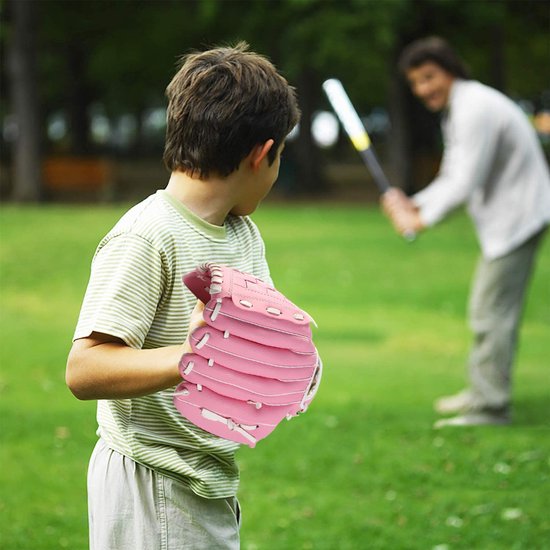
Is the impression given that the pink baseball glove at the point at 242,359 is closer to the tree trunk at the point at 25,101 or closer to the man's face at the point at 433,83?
the man's face at the point at 433,83

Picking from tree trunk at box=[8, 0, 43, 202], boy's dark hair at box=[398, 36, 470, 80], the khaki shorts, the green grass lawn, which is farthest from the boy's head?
tree trunk at box=[8, 0, 43, 202]

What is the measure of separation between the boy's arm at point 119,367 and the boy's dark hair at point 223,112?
0.37m

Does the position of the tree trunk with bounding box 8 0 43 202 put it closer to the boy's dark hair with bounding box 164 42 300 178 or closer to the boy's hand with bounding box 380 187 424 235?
the boy's hand with bounding box 380 187 424 235

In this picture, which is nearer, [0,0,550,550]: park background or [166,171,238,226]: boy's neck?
[166,171,238,226]: boy's neck

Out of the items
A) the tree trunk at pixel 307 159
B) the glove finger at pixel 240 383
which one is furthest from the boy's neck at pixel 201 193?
the tree trunk at pixel 307 159

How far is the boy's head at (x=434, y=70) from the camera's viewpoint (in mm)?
6785

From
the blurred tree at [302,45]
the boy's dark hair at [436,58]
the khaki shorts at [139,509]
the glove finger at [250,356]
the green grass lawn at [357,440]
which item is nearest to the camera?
the glove finger at [250,356]

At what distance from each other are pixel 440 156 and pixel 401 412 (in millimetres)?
24845

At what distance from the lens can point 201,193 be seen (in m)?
2.47

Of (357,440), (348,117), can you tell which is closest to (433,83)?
(348,117)

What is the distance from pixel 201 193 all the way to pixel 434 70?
464cm

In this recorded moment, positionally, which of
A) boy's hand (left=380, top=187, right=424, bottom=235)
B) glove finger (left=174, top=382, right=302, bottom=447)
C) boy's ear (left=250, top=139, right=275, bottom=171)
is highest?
boy's ear (left=250, top=139, right=275, bottom=171)

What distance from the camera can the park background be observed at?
5.30 meters

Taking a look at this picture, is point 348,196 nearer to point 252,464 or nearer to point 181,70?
point 252,464
